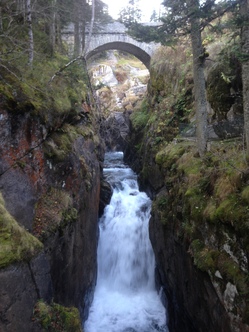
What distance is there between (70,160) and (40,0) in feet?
25.8

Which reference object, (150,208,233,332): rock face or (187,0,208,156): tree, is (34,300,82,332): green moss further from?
(187,0,208,156): tree

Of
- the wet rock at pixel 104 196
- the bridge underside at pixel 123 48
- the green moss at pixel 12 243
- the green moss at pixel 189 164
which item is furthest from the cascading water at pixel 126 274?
the bridge underside at pixel 123 48

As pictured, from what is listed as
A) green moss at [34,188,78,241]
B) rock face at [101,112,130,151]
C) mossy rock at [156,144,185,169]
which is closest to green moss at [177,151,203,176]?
mossy rock at [156,144,185,169]

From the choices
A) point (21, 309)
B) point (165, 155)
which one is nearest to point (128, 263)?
point (165, 155)

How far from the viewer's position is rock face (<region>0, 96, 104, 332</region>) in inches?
180

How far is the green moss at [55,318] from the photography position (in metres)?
4.83

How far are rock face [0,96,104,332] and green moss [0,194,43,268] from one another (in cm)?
15

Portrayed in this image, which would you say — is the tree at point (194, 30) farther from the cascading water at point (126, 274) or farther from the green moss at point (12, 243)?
the green moss at point (12, 243)

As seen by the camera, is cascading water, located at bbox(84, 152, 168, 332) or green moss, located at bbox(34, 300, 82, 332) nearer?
green moss, located at bbox(34, 300, 82, 332)

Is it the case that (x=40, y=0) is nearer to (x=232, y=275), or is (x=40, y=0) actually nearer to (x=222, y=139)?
(x=222, y=139)

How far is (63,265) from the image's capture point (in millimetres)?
7410

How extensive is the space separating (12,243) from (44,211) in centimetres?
242

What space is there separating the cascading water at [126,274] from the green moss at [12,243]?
6.24 meters

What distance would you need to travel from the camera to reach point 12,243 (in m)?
4.48
